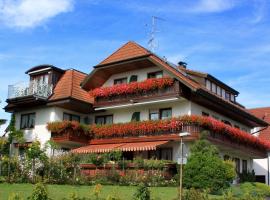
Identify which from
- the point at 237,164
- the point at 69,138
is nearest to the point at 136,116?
the point at 69,138

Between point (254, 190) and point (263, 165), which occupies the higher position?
point (263, 165)

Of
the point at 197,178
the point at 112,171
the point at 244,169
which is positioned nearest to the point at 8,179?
the point at 112,171

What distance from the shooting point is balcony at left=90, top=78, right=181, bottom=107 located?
1371 inches

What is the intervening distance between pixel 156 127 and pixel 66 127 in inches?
297

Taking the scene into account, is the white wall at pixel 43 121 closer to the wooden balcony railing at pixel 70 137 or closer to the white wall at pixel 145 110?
the wooden balcony railing at pixel 70 137

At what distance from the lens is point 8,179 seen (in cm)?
2831

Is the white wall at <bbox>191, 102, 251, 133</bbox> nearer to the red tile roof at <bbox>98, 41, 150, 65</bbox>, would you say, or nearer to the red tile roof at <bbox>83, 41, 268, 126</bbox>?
the red tile roof at <bbox>83, 41, 268, 126</bbox>

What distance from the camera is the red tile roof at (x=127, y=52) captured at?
3759 cm

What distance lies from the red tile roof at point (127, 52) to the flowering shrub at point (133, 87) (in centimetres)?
221

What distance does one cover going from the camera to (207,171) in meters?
28.1

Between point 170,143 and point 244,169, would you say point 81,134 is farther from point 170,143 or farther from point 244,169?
point 244,169

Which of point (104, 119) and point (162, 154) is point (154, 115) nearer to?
point (162, 154)

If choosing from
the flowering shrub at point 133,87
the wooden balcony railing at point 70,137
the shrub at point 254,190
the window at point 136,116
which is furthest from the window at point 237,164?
the wooden balcony railing at point 70,137

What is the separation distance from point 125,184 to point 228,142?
35.2 feet
